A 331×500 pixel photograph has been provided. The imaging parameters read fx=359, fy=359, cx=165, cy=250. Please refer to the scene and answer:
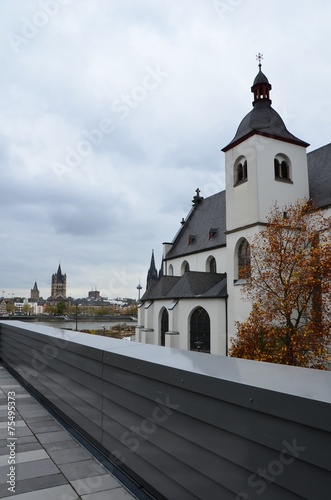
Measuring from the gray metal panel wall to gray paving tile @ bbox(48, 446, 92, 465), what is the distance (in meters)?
0.16

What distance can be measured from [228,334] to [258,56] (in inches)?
755

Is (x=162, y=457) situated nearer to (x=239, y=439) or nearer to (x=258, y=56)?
(x=239, y=439)

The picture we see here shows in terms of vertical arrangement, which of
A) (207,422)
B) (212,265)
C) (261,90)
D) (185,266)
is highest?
(261,90)

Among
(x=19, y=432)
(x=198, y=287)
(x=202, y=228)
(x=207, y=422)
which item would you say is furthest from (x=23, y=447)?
(x=202, y=228)

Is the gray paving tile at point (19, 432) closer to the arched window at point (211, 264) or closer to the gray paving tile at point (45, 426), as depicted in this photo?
the gray paving tile at point (45, 426)

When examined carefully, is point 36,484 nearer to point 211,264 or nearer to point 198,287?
point 198,287

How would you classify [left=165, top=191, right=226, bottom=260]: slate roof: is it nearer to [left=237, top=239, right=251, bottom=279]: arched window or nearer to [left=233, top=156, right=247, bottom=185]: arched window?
[left=237, top=239, right=251, bottom=279]: arched window

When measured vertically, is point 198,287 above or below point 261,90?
below

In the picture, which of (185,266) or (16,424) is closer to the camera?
(16,424)

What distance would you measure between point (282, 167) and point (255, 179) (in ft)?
8.34

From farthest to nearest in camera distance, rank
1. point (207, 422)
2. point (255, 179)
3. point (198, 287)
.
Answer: point (198, 287) < point (255, 179) < point (207, 422)

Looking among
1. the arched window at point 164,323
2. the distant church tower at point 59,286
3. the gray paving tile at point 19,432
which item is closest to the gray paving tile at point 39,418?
the gray paving tile at point 19,432

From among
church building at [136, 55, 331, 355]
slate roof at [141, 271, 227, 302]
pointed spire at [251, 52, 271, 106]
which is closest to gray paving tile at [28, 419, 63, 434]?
church building at [136, 55, 331, 355]

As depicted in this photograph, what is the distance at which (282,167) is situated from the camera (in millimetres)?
21672
